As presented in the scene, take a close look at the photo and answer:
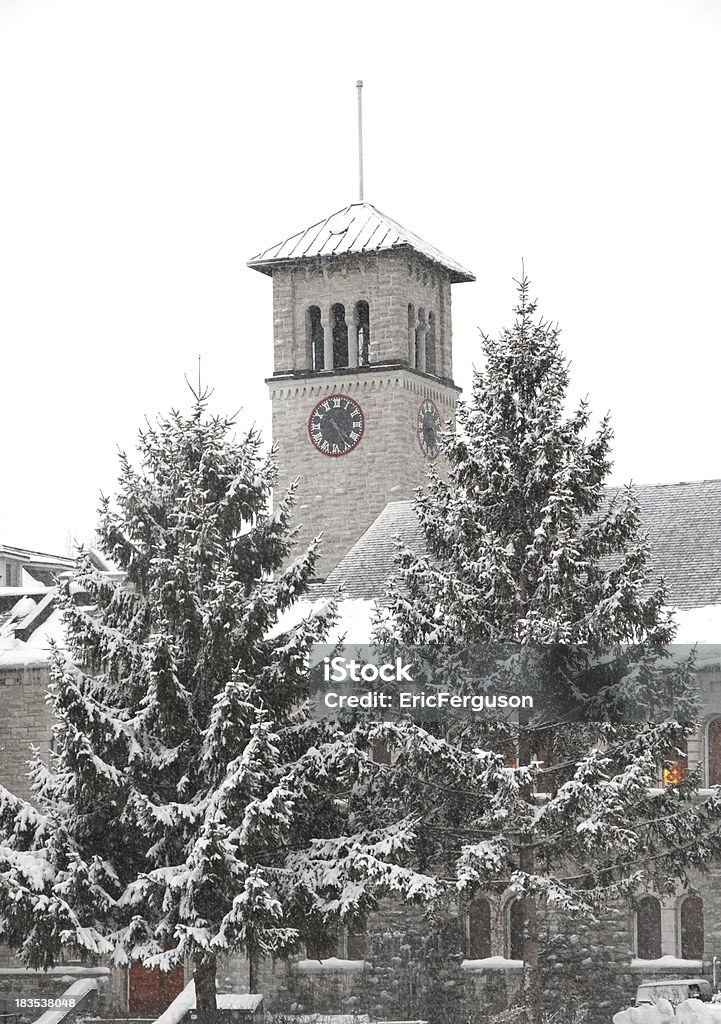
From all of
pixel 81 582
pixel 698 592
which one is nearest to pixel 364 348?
pixel 698 592

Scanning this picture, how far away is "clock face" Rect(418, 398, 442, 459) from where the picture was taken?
181 ft

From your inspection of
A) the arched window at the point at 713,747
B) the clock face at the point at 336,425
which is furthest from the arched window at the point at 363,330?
the arched window at the point at 713,747

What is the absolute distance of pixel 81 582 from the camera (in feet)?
92.1

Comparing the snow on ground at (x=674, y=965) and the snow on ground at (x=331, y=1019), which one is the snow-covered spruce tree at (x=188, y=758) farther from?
the snow on ground at (x=674, y=965)

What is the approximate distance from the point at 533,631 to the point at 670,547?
39.7 ft

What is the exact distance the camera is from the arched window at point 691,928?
111 feet

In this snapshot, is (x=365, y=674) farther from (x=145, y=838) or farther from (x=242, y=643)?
(x=145, y=838)

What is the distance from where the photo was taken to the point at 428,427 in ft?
182

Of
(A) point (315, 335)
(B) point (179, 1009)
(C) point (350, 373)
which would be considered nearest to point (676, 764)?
(B) point (179, 1009)

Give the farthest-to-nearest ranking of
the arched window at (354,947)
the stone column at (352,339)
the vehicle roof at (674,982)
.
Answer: the stone column at (352,339) → the arched window at (354,947) → the vehicle roof at (674,982)

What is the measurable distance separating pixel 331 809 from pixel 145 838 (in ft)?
9.93

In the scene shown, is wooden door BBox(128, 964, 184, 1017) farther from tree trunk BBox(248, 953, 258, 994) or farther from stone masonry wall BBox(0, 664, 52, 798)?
stone masonry wall BBox(0, 664, 52, 798)

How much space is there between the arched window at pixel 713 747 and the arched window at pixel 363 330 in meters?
23.5

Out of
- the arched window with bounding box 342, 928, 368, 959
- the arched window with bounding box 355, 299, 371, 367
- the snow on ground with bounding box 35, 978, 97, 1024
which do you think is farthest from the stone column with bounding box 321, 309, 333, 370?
the snow on ground with bounding box 35, 978, 97, 1024
